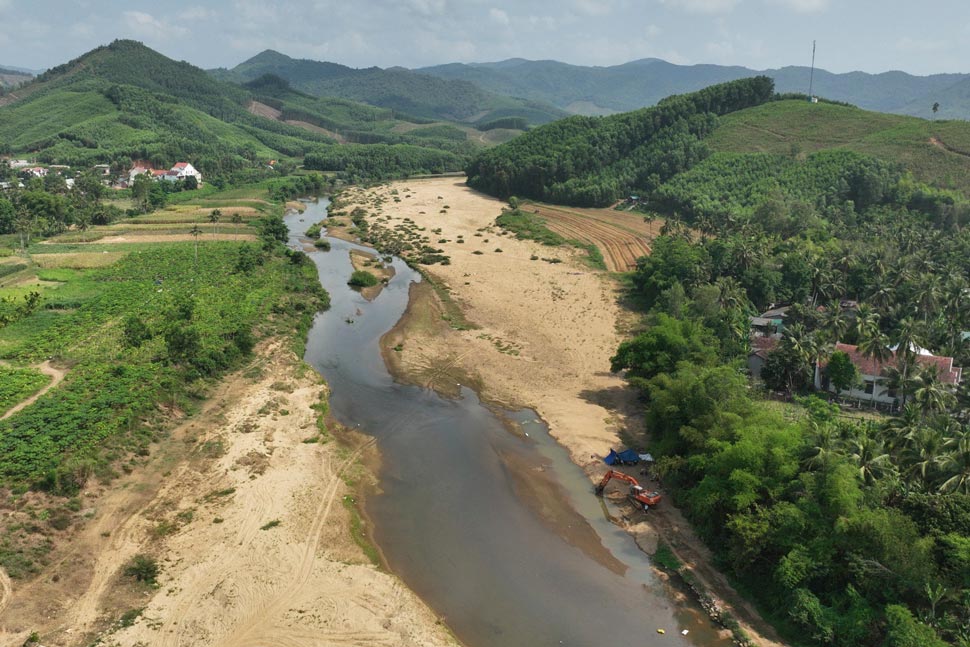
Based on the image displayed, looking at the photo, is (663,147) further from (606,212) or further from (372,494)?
(372,494)

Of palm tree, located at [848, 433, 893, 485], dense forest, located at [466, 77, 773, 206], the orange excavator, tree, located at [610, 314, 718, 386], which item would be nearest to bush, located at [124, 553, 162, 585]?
the orange excavator

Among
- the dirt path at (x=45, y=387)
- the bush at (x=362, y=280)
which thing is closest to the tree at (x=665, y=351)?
the bush at (x=362, y=280)

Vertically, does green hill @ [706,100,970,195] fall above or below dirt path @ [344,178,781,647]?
above

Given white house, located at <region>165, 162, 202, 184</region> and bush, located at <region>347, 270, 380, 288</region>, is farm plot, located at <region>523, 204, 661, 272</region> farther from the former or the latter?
white house, located at <region>165, 162, 202, 184</region>

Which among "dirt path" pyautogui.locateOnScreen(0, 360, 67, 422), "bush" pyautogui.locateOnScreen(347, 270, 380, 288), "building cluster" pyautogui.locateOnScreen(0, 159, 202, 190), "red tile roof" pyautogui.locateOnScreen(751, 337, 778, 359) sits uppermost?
"building cluster" pyautogui.locateOnScreen(0, 159, 202, 190)

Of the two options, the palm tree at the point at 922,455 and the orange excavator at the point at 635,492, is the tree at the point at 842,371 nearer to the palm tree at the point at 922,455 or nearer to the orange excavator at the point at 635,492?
the palm tree at the point at 922,455

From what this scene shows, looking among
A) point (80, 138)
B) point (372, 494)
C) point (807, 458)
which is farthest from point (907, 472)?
point (80, 138)

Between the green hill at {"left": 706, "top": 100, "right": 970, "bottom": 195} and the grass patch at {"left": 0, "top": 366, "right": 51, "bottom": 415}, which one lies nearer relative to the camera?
the grass patch at {"left": 0, "top": 366, "right": 51, "bottom": 415}
